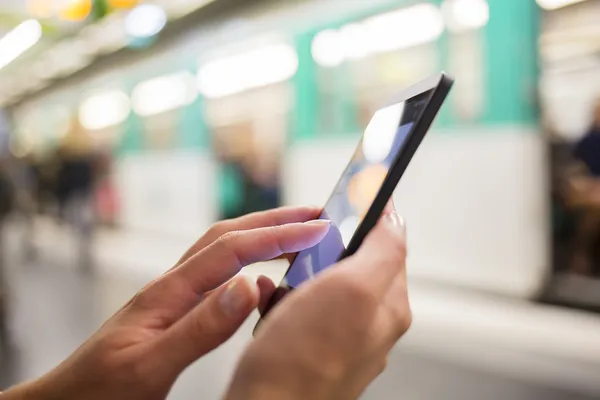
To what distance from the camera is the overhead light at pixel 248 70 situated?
6.09 m

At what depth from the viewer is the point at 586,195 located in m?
4.14

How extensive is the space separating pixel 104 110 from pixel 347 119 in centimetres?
598

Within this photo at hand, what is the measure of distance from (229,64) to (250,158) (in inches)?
43.2

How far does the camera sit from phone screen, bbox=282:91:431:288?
0.79 metres

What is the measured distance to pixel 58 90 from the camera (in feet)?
42.1

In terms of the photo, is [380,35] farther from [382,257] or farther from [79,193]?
[382,257]

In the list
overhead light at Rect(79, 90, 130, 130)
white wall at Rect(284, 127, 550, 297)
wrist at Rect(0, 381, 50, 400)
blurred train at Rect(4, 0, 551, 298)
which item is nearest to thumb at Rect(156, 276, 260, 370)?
wrist at Rect(0, 381, 50, 400)

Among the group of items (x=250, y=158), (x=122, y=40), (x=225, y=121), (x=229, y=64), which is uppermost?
(x=122, y=40)

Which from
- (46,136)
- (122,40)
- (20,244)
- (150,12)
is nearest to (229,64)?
(150,12)

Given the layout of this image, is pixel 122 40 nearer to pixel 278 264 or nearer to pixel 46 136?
pixel 46 136

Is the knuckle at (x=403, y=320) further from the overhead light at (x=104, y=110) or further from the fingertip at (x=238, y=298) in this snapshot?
the overhead light at (x=104, y=110)

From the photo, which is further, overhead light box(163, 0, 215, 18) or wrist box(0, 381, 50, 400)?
overhead light box(163, 0, 215, 18)

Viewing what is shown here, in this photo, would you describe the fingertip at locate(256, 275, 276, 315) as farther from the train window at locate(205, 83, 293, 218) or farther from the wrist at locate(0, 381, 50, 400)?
the train window at locate(205, 83, 293, 218)

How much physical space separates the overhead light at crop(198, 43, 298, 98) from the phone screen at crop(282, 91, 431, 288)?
5.05 metres
